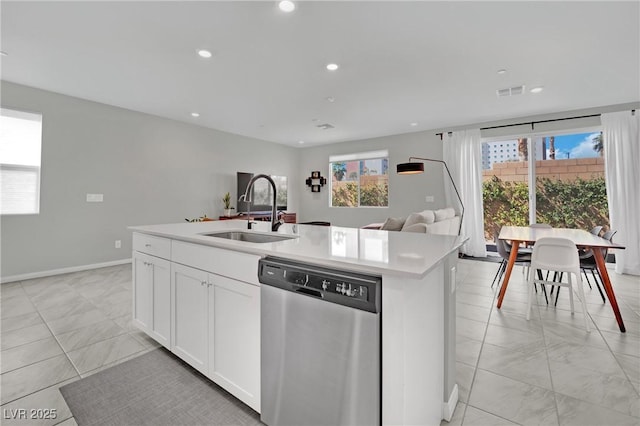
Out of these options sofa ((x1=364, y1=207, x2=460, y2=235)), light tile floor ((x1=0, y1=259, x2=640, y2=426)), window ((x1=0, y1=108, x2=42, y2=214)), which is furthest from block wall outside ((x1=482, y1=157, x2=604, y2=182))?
window ((x1=0, y1=108, x2=42, y2=214))

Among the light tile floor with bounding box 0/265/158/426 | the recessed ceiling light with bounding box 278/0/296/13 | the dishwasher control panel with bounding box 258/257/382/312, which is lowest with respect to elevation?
the light tile floor with bounding box 0/265/158/426

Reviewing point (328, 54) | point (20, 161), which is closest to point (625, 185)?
point (328, 54)

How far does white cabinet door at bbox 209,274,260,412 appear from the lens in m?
1.36

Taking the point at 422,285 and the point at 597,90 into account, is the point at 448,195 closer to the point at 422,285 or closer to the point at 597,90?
the point at 597,90

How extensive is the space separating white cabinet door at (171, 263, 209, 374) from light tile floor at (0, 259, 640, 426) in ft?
1.87

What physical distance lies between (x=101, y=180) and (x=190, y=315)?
13.0 feet

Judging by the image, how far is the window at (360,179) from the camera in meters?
6.87

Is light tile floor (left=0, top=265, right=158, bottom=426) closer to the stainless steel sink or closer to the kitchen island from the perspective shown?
the kitchen island

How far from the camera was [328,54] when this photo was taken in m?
2.93

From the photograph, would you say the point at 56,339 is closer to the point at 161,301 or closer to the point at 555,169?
the point at 161,301

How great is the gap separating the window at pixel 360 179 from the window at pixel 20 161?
5.64 metres

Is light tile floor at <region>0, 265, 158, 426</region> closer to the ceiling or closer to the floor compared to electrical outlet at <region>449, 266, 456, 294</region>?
closer to the floor

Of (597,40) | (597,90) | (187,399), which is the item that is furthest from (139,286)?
(597,90)

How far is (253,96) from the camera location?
13.5 feet
